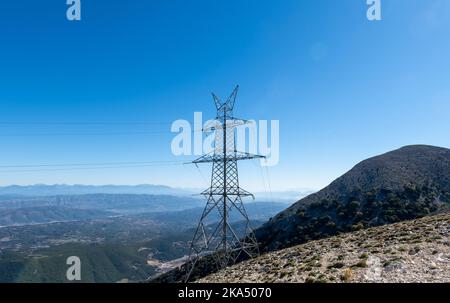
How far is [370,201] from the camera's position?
70062 mm

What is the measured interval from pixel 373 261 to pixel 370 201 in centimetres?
5555

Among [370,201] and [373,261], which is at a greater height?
[373,261]

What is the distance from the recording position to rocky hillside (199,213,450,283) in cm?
1684

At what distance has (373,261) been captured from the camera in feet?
64.6

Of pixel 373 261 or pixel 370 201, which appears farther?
pixel 370 201

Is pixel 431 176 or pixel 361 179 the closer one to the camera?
pixel 431 176

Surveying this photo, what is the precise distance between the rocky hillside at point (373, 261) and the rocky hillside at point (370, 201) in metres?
31.4

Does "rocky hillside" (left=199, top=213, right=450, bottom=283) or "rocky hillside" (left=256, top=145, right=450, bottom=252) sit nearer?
"rocky hillside" (left=199, top=213, right=450, bottom=283)

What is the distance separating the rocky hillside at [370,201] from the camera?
6159 cm

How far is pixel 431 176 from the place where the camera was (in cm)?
7994

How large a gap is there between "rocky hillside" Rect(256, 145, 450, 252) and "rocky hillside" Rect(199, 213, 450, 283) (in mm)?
31405
